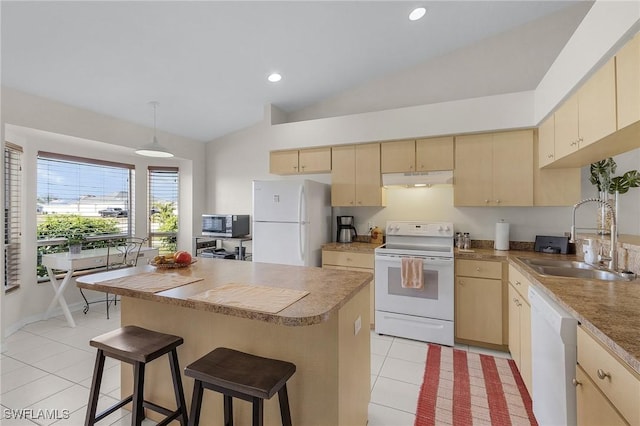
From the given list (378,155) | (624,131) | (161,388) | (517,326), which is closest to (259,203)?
(378,155)

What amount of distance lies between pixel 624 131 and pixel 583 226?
1.83 metres

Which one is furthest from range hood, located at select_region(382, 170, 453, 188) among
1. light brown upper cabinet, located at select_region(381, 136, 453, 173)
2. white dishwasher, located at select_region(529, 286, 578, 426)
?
white dishwasher, located at select_region(529, 286, 578, 426)

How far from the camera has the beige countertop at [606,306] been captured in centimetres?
98

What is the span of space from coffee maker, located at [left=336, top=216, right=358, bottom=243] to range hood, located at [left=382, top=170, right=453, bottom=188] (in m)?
0.73

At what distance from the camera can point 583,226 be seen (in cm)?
299

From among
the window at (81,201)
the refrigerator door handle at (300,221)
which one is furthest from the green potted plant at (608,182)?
the window at (81,201)

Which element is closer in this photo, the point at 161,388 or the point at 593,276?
the point at 161,388

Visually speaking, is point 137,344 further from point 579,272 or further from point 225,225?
point 579,272

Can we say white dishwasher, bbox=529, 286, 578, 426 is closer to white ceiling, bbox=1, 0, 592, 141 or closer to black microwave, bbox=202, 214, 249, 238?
white ceiling, bbox=1, 0, 592, 141

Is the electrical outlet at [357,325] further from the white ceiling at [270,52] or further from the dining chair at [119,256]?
the dining chair at [119,256]

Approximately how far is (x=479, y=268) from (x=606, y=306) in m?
1.56

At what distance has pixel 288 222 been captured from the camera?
3.45 meters

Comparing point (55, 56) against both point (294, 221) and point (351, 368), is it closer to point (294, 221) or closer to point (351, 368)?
point (294, 221)

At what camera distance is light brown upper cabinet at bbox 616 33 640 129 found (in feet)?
4.58
